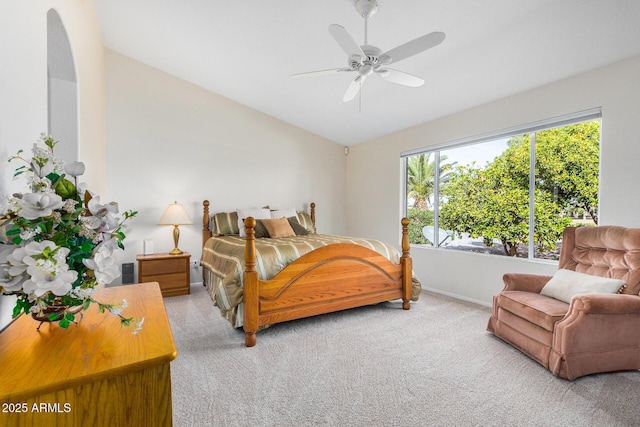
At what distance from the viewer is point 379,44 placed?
280cm

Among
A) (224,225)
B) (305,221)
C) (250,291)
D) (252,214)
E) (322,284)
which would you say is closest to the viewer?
(250,291)

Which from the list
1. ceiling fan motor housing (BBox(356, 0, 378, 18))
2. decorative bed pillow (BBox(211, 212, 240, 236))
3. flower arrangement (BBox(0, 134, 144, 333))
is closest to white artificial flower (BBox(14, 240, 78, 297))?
flower arrangement (BBox(0, 134, 144, 333))

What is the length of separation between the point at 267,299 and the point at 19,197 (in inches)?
79.3

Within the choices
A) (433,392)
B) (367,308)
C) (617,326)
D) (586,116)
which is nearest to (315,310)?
(367,308)

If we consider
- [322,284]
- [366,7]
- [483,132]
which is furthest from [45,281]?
[483,132]

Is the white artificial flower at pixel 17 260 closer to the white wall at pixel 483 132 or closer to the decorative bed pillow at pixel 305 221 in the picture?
the white wall at pixel 483 132

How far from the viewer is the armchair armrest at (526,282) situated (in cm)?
256

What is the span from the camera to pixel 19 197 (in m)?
0.85

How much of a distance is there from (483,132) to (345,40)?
91.2 inches

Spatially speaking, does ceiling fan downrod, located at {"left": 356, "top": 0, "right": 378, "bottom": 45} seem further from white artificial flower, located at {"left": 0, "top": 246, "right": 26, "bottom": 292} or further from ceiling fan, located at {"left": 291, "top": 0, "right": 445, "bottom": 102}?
white artificial flower, located at {"left": 0, "top": 246, "right": 26, "bottom": 292}

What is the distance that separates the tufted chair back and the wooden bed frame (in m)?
1.40

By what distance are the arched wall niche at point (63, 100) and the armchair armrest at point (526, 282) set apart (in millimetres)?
3630

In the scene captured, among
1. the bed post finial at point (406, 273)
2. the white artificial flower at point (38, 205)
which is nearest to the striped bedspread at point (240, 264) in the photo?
the bed post finial at point (406, 273)

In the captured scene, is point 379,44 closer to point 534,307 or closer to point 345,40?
point 345,40
